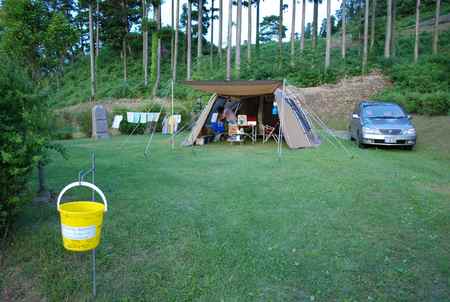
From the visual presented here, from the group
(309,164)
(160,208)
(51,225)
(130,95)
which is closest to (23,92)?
(51,225)

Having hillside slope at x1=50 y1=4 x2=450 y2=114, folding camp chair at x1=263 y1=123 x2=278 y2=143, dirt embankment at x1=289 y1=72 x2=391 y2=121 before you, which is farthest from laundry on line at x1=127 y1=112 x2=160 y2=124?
dirt embankment at x1=289 y1=72 x2=391 y2=121

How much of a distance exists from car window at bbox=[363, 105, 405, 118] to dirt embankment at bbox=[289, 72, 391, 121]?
6023 millimetres

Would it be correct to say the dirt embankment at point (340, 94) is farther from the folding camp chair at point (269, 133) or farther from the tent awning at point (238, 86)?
the tent awning at point (238, 86)

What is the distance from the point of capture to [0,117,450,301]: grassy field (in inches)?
105

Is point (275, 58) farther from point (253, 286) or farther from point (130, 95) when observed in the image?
point (253, 286)

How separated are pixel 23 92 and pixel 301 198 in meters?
3.65

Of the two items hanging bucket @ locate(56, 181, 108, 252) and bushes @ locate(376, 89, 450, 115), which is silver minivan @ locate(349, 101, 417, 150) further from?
hanging bucket @ locate(56, 181, 108, 252)

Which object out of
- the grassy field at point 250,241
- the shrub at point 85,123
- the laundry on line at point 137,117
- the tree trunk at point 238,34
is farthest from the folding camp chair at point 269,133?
the tree trunk at point 238,34

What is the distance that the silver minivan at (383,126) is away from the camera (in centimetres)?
929

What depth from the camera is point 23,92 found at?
3.44 metres

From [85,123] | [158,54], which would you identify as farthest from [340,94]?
[158,54]

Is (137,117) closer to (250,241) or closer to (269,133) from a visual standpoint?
(269,133)

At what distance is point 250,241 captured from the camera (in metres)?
3.47

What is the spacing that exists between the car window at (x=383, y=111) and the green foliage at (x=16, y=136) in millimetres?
8936
